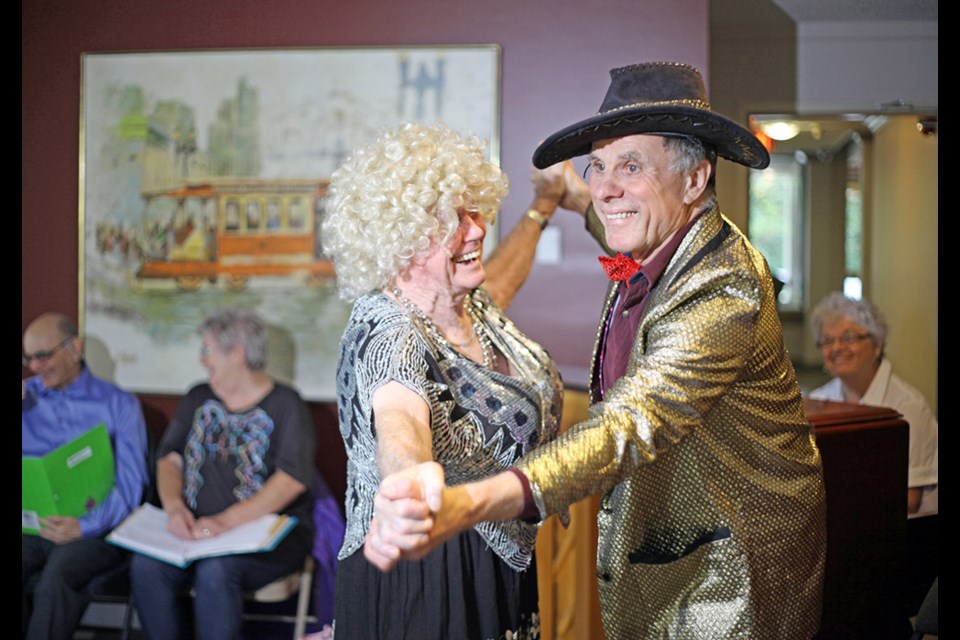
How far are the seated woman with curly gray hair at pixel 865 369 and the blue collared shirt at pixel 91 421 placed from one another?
2759mm

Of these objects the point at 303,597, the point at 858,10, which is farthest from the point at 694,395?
the point at 858,10

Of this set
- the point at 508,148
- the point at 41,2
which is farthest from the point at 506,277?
the point at 41,2

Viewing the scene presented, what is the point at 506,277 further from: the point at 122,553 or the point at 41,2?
the point at 41,2

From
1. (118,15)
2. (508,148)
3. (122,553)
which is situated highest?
(118,15)

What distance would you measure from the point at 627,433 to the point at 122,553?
125 inches

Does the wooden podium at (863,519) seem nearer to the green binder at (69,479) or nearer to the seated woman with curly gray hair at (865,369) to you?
the seated woman with curly gray hair at (865,369)

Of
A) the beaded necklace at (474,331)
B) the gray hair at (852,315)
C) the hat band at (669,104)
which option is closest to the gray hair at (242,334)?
the beaded necklace at (474,331)

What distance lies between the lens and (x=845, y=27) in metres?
6.14

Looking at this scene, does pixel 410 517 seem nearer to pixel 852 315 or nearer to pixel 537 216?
pixel 537 216

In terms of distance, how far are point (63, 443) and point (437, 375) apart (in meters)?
2.83

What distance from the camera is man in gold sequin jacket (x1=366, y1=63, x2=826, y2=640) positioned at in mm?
1646

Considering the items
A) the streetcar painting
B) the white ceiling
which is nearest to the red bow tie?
the streetcar painting

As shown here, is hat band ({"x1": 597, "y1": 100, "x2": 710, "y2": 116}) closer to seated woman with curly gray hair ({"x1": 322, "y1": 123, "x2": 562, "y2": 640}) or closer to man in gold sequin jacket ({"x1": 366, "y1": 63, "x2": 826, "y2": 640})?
man in gold sequin jacket ({"x1": 366, "y1": 63, "x2": 826, "y2": 640})

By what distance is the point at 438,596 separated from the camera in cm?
216
